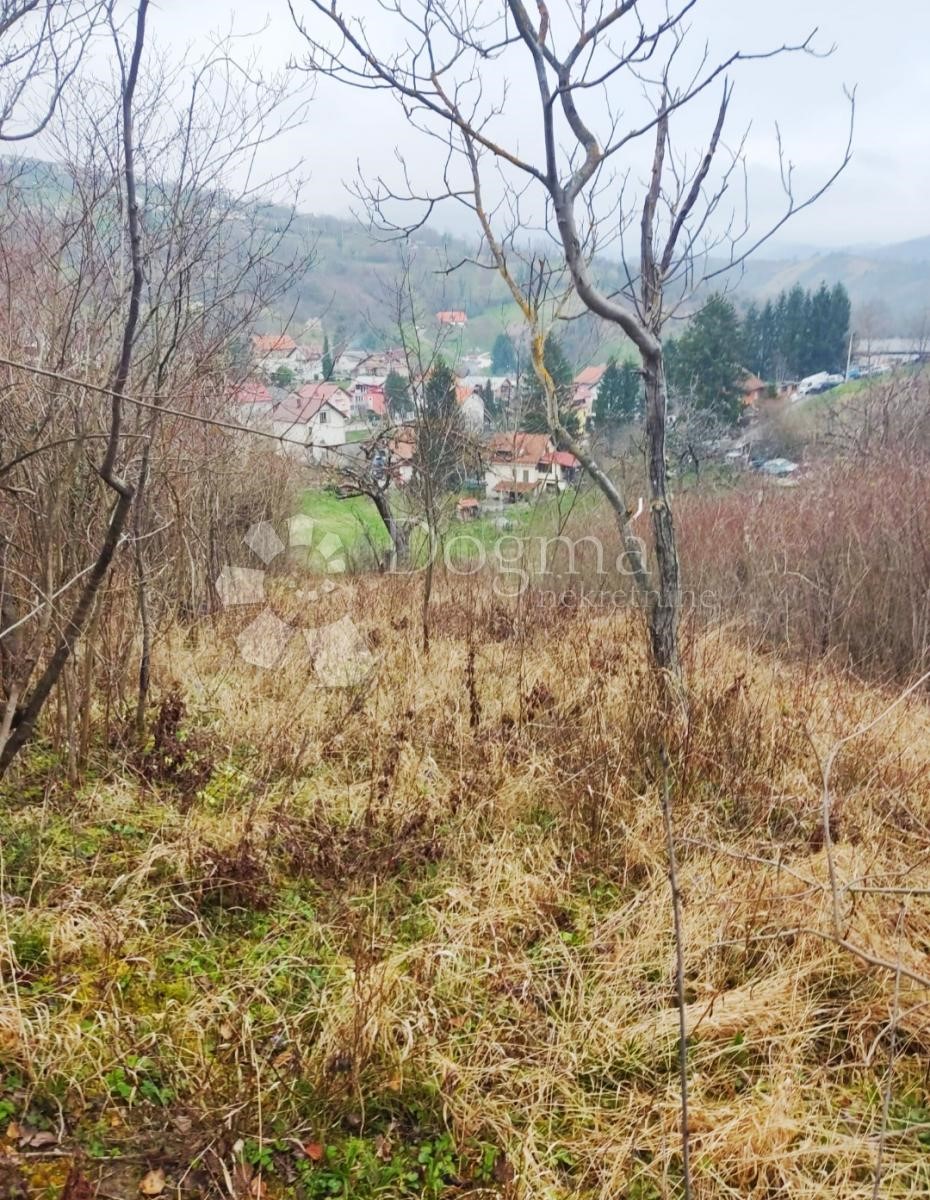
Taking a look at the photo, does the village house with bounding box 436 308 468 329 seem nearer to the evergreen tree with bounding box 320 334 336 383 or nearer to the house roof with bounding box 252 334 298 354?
the evergreen tree with bounding box 320 334 336 383

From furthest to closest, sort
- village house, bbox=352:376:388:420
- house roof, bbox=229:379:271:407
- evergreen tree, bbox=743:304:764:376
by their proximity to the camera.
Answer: evergreen tree, bbox=743:304:764:376
village house, bbox=352:376:388:420
house roof, bbox=229:379:271:407

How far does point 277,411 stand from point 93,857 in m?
5.98

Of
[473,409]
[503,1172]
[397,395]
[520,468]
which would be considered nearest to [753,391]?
[473,409]

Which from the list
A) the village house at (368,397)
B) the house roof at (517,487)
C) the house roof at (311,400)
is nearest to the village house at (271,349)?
the house roof at (311,400)

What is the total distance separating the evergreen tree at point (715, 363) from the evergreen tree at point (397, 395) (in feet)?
66.5

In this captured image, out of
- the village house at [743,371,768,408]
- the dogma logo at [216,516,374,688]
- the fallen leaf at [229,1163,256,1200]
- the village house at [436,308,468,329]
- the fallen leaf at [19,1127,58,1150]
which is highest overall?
the village house at [743,371,768,408]

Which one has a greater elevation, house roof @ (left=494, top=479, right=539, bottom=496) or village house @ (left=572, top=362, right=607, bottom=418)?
village house @ (left=572, top=362, right=607, bottom=418)

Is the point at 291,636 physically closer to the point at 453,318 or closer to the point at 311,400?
the point at 311,400

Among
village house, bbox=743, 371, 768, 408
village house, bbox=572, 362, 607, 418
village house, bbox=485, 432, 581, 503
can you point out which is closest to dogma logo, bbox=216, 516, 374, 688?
village house, bbox=485, 432, 581, 503

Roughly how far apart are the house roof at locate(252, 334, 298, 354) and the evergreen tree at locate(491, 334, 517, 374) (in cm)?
316

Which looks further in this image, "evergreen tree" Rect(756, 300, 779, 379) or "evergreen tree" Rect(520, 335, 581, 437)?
"evergreen tree" Rect(756, 300, 779, 379)

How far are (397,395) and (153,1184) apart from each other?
6098mm

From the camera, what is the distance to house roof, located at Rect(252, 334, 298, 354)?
584 cm

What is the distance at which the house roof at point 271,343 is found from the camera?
5.84 metres
